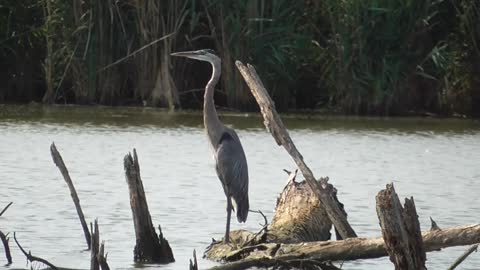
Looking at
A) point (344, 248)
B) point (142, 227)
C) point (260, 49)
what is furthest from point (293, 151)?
point (260, 49)

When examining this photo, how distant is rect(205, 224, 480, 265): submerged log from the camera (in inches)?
279

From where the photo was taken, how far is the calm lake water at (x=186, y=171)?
9734mm

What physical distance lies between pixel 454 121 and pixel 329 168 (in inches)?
207

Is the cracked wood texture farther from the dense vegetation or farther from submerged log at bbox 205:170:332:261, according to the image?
the dense vegetation

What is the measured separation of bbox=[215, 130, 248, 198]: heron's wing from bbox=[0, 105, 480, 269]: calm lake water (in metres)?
0.55

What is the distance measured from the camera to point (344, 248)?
7719mm

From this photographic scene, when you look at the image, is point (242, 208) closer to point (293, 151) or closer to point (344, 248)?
point (293, 151)

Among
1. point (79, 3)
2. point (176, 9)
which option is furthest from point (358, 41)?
point (79, 3)

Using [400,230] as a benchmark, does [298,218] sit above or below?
below

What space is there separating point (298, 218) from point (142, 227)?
48.8 inches

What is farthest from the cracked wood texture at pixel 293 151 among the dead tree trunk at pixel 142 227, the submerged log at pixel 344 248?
the dead tree trunk at pixel 142 227

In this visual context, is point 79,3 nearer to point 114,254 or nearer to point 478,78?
point 478,78

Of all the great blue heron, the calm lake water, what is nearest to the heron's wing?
the great blue heron

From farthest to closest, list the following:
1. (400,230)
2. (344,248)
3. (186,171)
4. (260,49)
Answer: (260,49)
(186,171)
(344,248)
(400,230)
